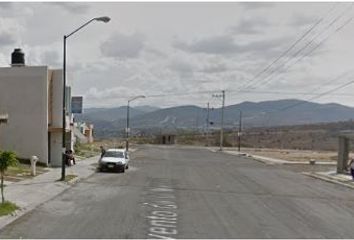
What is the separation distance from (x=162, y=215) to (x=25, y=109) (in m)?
23.1

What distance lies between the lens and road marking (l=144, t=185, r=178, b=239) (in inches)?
596

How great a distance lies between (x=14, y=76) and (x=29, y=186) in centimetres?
1519

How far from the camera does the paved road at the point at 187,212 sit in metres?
15.4

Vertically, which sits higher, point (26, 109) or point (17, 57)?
point (17, 57)

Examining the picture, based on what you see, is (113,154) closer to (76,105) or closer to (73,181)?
(76,105)

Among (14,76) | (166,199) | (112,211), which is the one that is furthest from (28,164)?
(112,211)

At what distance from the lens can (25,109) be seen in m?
39.4

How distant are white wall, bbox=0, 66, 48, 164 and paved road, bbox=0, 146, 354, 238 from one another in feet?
32.0

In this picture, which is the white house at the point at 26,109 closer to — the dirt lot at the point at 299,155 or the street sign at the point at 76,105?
the street sign at the point at 76,105

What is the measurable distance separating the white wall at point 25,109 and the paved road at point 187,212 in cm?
974

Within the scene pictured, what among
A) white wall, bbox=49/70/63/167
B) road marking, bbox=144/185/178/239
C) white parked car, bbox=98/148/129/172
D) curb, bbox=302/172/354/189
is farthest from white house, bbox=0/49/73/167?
curb, bbox=302/172/354/189

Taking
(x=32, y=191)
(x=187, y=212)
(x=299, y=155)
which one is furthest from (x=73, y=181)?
(x=299, y=155)

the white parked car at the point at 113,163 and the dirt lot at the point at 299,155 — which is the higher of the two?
the white parked car at the point at 113,163

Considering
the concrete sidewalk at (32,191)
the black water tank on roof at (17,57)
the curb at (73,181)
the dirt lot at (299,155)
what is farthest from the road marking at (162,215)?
the dirt lot at (299,155)
